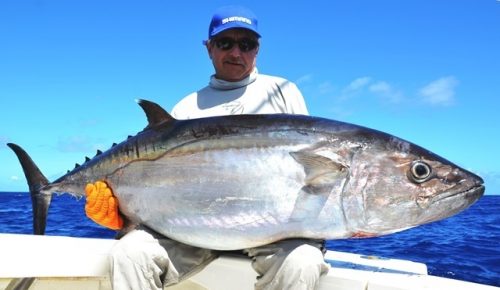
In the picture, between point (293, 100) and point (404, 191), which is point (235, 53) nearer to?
point (293, 100)

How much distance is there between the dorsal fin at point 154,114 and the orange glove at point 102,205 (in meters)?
0.53

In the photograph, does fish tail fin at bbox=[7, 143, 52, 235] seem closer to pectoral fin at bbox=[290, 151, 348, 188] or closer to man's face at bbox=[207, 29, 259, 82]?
man's face at bbox=[207, 29, 259, 82]

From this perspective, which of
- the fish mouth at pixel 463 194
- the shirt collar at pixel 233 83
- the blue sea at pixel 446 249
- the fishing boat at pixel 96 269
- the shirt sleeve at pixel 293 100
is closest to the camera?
the fish mouth at pixel 463 194

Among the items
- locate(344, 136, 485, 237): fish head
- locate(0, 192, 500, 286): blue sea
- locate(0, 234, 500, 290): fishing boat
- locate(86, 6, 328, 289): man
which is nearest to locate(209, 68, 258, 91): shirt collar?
locate(86, 6, 328, 289): man

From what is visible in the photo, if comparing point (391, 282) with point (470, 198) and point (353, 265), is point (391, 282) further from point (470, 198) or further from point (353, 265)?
point (470, 198)

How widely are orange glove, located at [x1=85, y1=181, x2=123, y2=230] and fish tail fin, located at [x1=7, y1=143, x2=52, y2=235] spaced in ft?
2.41

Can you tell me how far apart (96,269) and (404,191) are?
2174 millimetres

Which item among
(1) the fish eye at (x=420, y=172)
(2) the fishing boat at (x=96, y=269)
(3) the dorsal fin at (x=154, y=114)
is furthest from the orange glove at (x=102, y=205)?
(1) the fish eye at (x=420, y=172)

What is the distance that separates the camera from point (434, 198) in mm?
2482

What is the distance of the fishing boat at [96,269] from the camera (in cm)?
304

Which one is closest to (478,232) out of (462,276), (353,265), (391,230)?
(462,276)

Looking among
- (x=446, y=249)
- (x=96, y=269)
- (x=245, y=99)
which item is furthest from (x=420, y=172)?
(x=446, y=249)

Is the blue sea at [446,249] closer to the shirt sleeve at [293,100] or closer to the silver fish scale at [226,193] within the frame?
the shirt sleeve at [293,100]

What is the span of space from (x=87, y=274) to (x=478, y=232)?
38.6 ft
